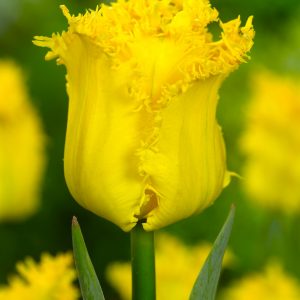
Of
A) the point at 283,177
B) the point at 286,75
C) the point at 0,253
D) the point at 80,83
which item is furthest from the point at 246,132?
the point at 80,83

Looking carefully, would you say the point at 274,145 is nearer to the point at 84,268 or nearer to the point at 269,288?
the point at 269,288

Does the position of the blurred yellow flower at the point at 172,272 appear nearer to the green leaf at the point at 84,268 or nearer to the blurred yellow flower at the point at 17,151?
the blurred yellow flower at the point at 17,151

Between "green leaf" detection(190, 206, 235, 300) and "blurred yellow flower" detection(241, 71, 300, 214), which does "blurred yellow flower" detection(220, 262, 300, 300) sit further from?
"green leaf" detection(190, 206, 235, 300)

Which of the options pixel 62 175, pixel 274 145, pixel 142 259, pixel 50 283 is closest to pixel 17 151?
pixel 62 175

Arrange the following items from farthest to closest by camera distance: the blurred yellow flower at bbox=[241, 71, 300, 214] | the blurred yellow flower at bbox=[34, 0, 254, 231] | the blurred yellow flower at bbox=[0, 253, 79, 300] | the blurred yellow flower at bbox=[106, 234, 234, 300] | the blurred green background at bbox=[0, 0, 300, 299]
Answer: the blurred green background at bbox=[0, 0, 300, 299] < the blurred yellow flower at bbox=[241, 71, 300, 214] < the blurred yellow flower at bbox=[106, 234, 234, 300] < the blurred yellow flower at bbox=[0, 253, 79, 300] < the blurred yellow flower at bbox=[34, 0, 254, 231]

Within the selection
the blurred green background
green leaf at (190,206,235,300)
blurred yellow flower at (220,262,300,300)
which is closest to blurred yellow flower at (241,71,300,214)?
the blurred green background
